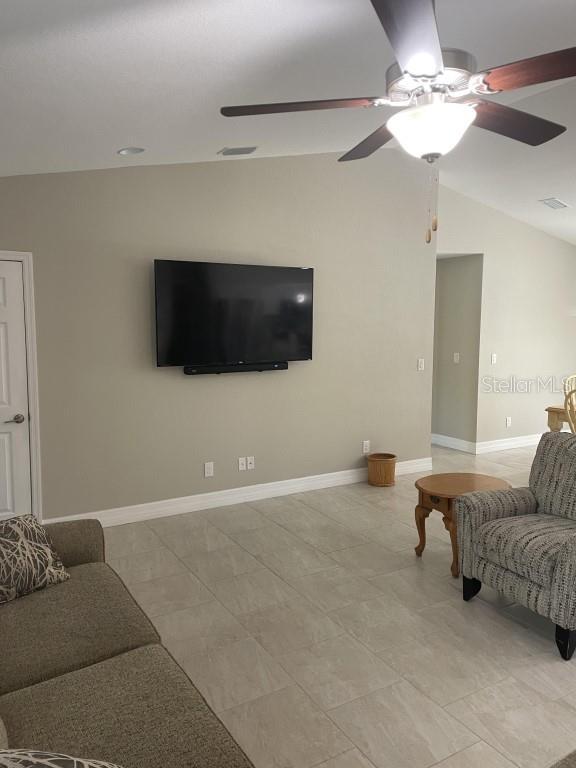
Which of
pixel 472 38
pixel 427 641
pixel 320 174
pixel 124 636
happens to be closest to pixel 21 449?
pixel 124 636

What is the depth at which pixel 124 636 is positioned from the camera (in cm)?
201

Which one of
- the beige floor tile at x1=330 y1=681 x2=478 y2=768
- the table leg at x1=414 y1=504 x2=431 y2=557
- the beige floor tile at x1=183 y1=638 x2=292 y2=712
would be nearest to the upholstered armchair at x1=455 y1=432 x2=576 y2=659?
the table leg at x1=414 y1=504 x2=431 y2=557

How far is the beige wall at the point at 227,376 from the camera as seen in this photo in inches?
165

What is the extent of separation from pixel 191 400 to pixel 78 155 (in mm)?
2013

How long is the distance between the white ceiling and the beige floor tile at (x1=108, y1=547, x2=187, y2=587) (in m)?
2.55

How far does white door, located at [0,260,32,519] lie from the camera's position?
397 cm

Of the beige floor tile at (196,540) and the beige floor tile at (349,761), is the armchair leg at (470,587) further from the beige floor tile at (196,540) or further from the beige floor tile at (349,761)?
the beige floor tile at (196,540)

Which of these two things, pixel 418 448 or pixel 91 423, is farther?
pixel 418 448

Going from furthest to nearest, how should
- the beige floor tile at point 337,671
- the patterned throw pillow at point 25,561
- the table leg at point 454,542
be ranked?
1. the table leg at point 454,542
2. the beige floor tile at point 337,671
3. the patterned throw pillow at point 25,561

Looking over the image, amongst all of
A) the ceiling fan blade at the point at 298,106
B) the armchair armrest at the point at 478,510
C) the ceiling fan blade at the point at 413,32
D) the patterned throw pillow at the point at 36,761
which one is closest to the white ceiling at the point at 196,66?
the ceiling fan blade at the point at 298,106

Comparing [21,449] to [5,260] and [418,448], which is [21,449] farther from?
[418,448]

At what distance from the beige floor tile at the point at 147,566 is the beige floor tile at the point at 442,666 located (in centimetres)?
153

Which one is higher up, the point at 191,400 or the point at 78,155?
the point at 78,155

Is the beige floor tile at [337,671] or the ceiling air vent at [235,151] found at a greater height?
the ceiling air vent at [235,151]
